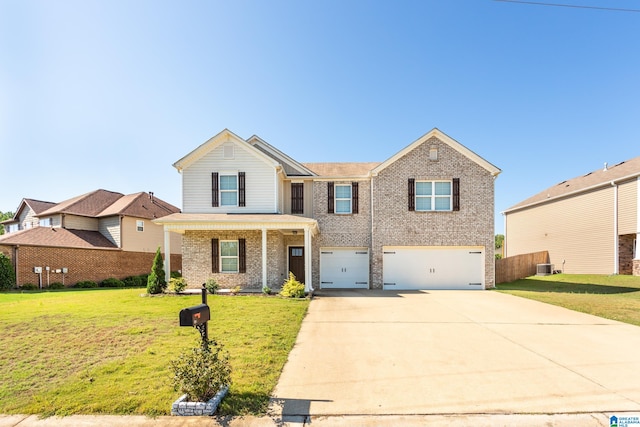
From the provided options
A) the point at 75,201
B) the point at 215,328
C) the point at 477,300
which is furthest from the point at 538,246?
the point at 75,201

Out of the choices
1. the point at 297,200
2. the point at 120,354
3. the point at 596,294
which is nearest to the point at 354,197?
the point at 297,200

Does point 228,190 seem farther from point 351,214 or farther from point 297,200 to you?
point 351,214

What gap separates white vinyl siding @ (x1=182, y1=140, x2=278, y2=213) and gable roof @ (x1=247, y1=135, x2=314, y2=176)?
2001 millimetres

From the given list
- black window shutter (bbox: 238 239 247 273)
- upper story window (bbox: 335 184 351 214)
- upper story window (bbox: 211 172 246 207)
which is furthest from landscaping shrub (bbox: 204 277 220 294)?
upper story window (bbox: 335 184 351 214)

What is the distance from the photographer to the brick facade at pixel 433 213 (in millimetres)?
16125

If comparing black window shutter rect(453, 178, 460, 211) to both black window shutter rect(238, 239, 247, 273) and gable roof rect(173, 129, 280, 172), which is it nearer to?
gable roof rect(173, 129, 280, 172)

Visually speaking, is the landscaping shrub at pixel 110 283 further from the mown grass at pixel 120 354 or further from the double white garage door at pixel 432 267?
the double white garage door at pixel 432 267

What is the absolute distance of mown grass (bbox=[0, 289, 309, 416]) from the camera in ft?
13.4

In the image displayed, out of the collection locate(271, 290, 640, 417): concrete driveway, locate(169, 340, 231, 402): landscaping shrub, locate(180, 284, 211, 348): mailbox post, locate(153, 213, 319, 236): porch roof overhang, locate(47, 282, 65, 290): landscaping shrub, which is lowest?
locate(47, 282, 65, 290): landscaping shrub

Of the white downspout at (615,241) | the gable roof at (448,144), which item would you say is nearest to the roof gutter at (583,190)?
the white downspout at (615,241)

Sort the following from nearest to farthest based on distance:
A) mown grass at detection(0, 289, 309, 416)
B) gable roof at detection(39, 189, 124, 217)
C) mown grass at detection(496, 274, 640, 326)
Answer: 1. mown grass at detection(0, 289, 309, 416)
2. mown grass at detection(496, 274, 640, 326)
3. gable roof at detection(39, 189, 124, 217)

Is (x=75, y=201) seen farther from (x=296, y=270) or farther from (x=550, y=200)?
(x=550, y=200)

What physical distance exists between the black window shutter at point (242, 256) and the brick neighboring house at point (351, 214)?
0.05m

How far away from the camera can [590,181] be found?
21672 millimetres
